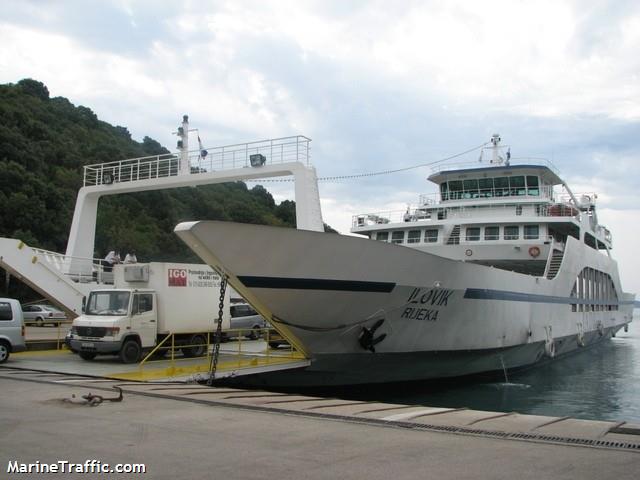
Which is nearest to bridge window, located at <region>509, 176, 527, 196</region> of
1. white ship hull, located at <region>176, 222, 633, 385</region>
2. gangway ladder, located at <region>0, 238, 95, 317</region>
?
white ship hull, located at <region>176, 222, 633, 385</region>

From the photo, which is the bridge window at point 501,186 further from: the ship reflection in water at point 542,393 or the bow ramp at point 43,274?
the bow ramp at point 43,274

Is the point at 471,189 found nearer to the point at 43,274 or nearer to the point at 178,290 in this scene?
the point at 178,290

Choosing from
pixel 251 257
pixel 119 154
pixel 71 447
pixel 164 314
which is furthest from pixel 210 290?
pixel 119 154

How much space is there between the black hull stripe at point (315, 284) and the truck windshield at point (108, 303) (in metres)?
4.43

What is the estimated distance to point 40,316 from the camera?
31.4m

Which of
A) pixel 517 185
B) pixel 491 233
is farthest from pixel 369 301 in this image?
pixel 517 185

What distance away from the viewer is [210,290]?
1598 cm

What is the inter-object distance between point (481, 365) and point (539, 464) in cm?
1134

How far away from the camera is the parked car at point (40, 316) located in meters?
31.0

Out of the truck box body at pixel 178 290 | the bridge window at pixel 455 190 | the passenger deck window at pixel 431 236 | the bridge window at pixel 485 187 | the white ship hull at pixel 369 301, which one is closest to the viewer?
the white ship hull at pixel 369 301

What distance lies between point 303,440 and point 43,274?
14439 millimetres

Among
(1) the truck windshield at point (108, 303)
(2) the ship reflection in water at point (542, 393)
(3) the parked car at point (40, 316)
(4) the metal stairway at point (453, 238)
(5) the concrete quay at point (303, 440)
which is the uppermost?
(4) the metal stairway at point (453, 238)

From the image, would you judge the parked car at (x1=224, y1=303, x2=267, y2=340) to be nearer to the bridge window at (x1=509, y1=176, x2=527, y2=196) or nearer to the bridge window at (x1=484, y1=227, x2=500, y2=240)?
the bridge window at (x1=484, y1=227, x2=500, y2=240)

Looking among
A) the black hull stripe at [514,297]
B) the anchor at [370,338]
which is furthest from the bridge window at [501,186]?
the anchor at [370,338]
